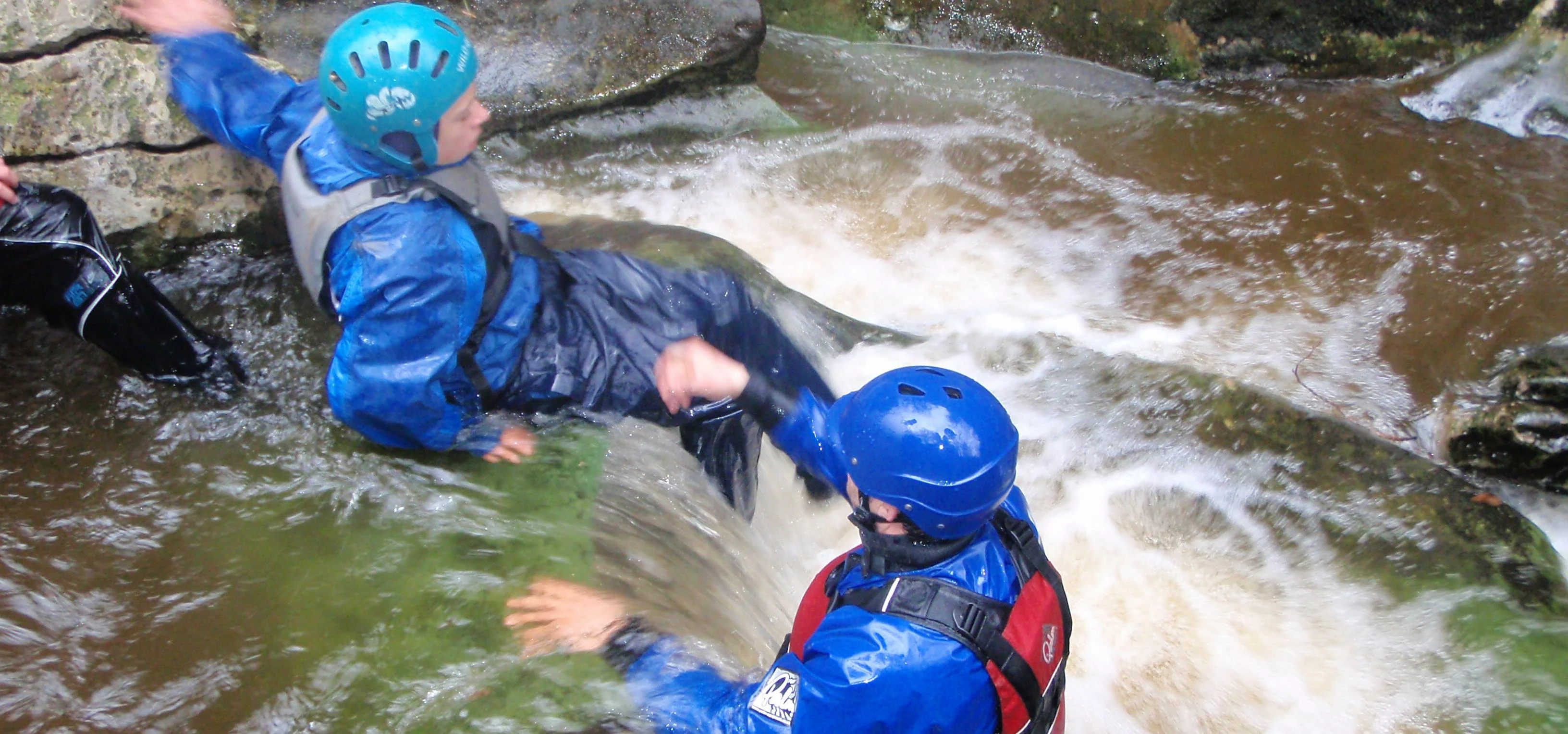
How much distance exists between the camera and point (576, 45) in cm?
552

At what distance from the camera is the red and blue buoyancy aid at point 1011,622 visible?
6.65ft

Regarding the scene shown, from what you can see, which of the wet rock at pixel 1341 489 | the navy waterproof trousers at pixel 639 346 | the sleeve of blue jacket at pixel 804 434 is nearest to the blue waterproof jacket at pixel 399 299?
the navy waterproof trousers at pixel 639 346

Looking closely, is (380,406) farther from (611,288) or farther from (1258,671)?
(1258,671)

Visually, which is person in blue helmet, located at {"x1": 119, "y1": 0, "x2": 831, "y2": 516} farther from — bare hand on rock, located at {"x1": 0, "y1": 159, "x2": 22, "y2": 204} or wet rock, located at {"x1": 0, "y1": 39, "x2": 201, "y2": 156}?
bare hand on rock, located at {"x1": 0, "y1": 159, "x2": 22, "y2": 204}

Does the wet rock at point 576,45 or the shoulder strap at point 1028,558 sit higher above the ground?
the wet rock at point 576,45

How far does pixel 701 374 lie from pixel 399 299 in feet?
2.93

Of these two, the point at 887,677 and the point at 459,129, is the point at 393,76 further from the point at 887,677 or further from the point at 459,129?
the point at 887,677

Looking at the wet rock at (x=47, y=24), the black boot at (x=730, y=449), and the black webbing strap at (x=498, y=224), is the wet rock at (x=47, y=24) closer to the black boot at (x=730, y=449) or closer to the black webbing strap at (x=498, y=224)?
the black webbing strap at (x=498, y=224)

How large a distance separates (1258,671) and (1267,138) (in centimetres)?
341

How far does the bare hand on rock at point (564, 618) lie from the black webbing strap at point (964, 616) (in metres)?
0.88

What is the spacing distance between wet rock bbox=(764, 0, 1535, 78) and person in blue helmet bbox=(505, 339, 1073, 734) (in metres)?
4.81

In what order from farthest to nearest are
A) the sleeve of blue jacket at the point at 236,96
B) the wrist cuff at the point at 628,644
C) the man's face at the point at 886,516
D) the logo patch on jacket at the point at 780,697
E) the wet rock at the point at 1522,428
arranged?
1. the wet rock at the point at 1522,428
2. the sleeve of blue jacket at the point at 236,96
3. the wrist cuff at the point at 628,644
4. the man's face at the point at 886,516
5. the logo patch on jacket at the point at 780,697

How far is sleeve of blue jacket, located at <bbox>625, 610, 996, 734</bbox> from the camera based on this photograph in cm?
196

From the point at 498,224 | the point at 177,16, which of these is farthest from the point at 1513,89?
the point at 177,16
